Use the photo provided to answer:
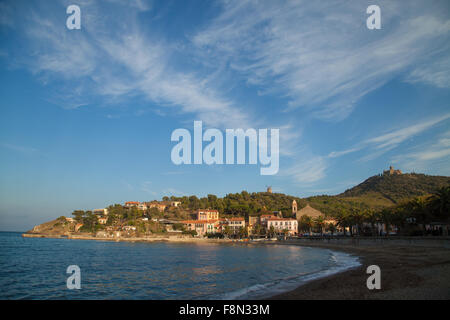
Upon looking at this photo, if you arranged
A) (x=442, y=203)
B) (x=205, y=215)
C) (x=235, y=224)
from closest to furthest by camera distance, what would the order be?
1. (x=442, y=203)
2. (x=235, y=224)
3. (x=205, y=215)

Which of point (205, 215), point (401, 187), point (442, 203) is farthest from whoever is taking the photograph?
point (401, 187)

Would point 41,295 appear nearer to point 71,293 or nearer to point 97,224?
point 71,293

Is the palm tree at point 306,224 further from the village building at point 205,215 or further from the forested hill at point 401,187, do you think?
the forested hill at point 401,187

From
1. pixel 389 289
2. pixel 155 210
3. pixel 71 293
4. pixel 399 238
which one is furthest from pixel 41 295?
pixel 155 210

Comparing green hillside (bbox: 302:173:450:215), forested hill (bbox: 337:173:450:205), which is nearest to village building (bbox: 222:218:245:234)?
green hillside (bbox: 302:173:450:215)

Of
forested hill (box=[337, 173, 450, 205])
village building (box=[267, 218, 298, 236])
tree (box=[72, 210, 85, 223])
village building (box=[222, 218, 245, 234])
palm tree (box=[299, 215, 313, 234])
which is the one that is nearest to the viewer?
palm tree (box=[299, 215, 313, 234])

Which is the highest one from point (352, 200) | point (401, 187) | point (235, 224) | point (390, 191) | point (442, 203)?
point (401, 187)

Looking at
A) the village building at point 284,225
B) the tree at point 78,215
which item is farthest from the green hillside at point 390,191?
the tree at point 78,215

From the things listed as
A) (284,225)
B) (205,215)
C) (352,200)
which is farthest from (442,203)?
(352,200)

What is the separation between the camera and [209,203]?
190375 millimetres

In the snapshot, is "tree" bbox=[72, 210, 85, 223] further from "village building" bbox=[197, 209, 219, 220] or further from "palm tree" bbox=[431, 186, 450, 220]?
"palm tree" bbox=[431, 186, 450, 220]

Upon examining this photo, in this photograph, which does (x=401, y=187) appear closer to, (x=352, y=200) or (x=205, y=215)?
(x=352, y=200)

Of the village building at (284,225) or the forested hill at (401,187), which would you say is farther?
the forested hill at (401,187)
